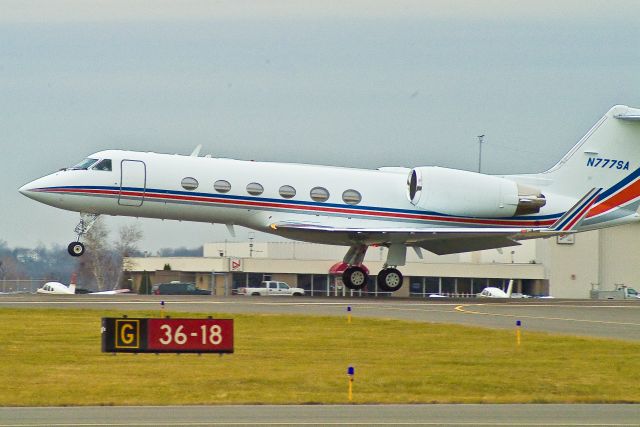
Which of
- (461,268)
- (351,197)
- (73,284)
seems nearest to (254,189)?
(351,197)

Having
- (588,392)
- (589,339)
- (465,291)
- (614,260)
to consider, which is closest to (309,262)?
(465,291)

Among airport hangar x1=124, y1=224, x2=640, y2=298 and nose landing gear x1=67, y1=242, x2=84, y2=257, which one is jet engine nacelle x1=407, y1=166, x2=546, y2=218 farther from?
airport hangar x1=124, y1=224, x2=640, y2=298

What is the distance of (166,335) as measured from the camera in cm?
2588

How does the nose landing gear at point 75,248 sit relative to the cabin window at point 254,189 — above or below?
below

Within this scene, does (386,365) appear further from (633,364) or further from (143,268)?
(143,268)

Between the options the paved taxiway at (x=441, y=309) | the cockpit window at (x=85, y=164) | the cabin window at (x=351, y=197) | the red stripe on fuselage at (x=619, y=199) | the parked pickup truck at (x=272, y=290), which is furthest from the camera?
the parked pickup truck at (x=272, y=290)

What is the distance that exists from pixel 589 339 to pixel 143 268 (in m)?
65.1

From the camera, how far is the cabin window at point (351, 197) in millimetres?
43156

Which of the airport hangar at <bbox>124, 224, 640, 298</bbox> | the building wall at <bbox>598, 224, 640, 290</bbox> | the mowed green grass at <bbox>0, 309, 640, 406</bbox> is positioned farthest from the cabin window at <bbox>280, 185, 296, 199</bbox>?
the building wall at <bbox>598, 224, 640, 290</bbox>

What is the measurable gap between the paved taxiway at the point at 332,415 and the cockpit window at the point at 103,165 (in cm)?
2214

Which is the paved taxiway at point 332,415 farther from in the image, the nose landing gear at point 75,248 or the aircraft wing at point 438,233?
the nose landing gear at point 75,248

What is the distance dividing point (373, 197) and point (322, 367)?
19123mm

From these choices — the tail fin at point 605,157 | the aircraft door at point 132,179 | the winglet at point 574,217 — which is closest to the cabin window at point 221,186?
the aircraft door at point 132,179

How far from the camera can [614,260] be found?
7838 cm
